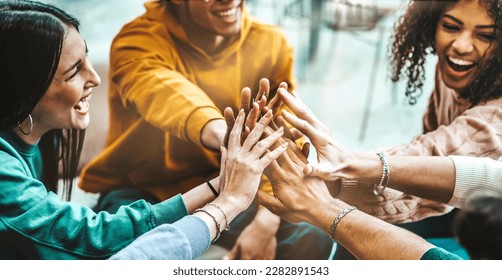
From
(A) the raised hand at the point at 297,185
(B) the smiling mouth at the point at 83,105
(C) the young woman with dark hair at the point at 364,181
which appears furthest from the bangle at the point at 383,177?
(B) the smiling mouth at the point at 83,105

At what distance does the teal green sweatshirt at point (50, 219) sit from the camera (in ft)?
4.25

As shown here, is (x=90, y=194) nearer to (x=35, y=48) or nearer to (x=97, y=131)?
(x=97, y=131)

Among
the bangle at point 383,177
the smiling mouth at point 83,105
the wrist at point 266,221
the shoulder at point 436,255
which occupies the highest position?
the smiling mouth at point 83,105

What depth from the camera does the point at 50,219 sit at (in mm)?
1298

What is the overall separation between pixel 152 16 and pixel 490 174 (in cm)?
92

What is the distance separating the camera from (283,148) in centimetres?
139

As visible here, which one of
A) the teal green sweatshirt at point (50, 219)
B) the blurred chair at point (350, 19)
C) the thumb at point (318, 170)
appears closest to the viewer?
the teal green sweatshirt at point (50, 219)

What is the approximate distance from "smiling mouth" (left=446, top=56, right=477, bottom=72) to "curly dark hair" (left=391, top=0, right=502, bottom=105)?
0.10ft

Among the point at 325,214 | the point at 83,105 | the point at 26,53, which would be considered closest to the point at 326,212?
the point at 325,214

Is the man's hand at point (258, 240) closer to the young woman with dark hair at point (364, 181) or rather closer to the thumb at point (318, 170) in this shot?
the young woman with dark hair at point (364, 181)

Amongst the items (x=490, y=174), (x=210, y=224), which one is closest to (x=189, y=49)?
(x=210, y=224)

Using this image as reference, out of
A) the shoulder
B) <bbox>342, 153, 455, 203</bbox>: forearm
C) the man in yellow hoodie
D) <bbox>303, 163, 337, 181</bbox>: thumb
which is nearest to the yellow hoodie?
the man in yellow hoodie

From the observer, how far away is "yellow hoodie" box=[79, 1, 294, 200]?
144 centimetres

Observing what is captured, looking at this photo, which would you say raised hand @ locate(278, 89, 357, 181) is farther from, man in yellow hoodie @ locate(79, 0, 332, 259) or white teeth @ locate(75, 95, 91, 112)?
white teeth @ locate(75, 95, 91, 112)
